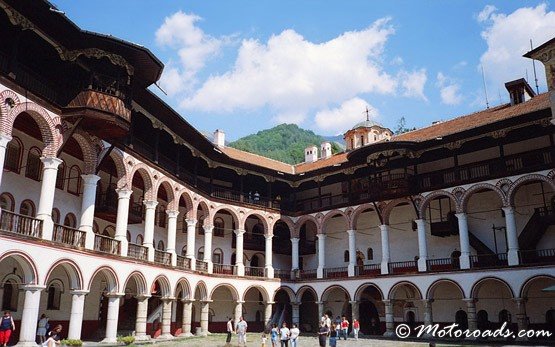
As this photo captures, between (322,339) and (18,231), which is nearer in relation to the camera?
(18,231)

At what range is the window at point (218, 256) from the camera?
3194 centimetres

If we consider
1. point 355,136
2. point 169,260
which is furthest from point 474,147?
point 169,260

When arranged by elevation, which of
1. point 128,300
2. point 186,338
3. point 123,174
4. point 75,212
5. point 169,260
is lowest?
point 186,338

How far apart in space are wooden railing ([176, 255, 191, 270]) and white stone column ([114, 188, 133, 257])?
540 centimetres

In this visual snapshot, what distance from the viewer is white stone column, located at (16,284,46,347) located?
14.4 m

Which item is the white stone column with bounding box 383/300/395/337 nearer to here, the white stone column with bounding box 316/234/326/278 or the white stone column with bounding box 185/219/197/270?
the white stone column with bounding box 316/234/326/278

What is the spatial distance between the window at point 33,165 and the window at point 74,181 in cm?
188

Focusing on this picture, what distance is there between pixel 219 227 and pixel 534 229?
1878 centimetres

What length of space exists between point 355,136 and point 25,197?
26.9m

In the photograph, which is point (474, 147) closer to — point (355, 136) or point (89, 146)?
point (355, 136)

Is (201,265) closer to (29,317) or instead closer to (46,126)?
(29,317)

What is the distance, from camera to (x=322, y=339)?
54.1 ft

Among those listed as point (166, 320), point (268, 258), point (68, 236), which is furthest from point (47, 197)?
point (268, 258)

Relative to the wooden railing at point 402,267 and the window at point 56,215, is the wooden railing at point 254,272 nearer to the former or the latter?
the wooden railing at point 402,267
